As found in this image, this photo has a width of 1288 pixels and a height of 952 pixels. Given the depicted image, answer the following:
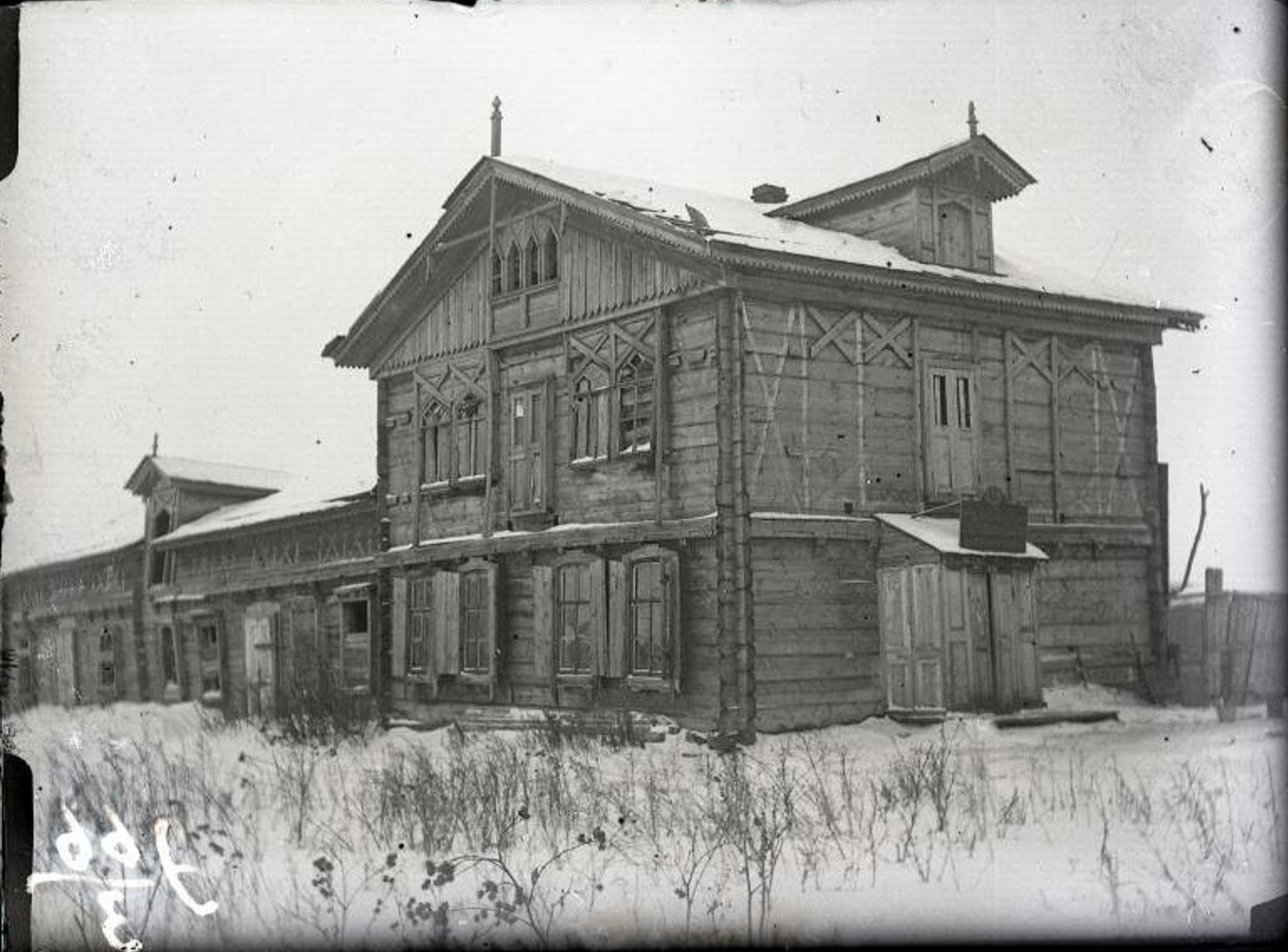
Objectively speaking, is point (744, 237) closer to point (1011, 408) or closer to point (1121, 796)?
point (1011, 408)

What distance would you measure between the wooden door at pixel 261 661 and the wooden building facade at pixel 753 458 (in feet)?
0.27

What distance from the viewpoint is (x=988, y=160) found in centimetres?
990

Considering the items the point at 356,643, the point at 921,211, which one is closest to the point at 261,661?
the point at 356,643

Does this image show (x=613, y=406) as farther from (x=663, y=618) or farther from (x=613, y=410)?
(x=663, y=618)

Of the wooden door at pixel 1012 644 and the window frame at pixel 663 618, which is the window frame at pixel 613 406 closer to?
the window frame at pixel 663 618

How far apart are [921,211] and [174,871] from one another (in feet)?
30.2

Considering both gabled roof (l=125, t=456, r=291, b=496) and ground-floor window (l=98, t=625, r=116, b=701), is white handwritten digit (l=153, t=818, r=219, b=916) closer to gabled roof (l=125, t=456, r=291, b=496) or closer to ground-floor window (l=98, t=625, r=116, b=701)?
ground-floor window (l=98, t=625, r=116, b=701)

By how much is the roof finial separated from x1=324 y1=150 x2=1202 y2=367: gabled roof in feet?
0.80

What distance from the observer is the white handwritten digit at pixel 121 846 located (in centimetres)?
862

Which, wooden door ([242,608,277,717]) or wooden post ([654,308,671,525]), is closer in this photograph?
wooden door ([242,608,277,717])

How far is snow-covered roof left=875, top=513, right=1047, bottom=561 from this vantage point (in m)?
11.4

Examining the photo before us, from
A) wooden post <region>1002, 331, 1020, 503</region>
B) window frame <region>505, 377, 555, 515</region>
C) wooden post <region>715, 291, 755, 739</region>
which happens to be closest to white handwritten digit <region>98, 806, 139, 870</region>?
wooden post <region>715, 291, 755, 739</region>

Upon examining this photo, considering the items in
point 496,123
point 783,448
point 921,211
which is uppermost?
point 921,211

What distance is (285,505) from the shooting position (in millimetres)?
13672
